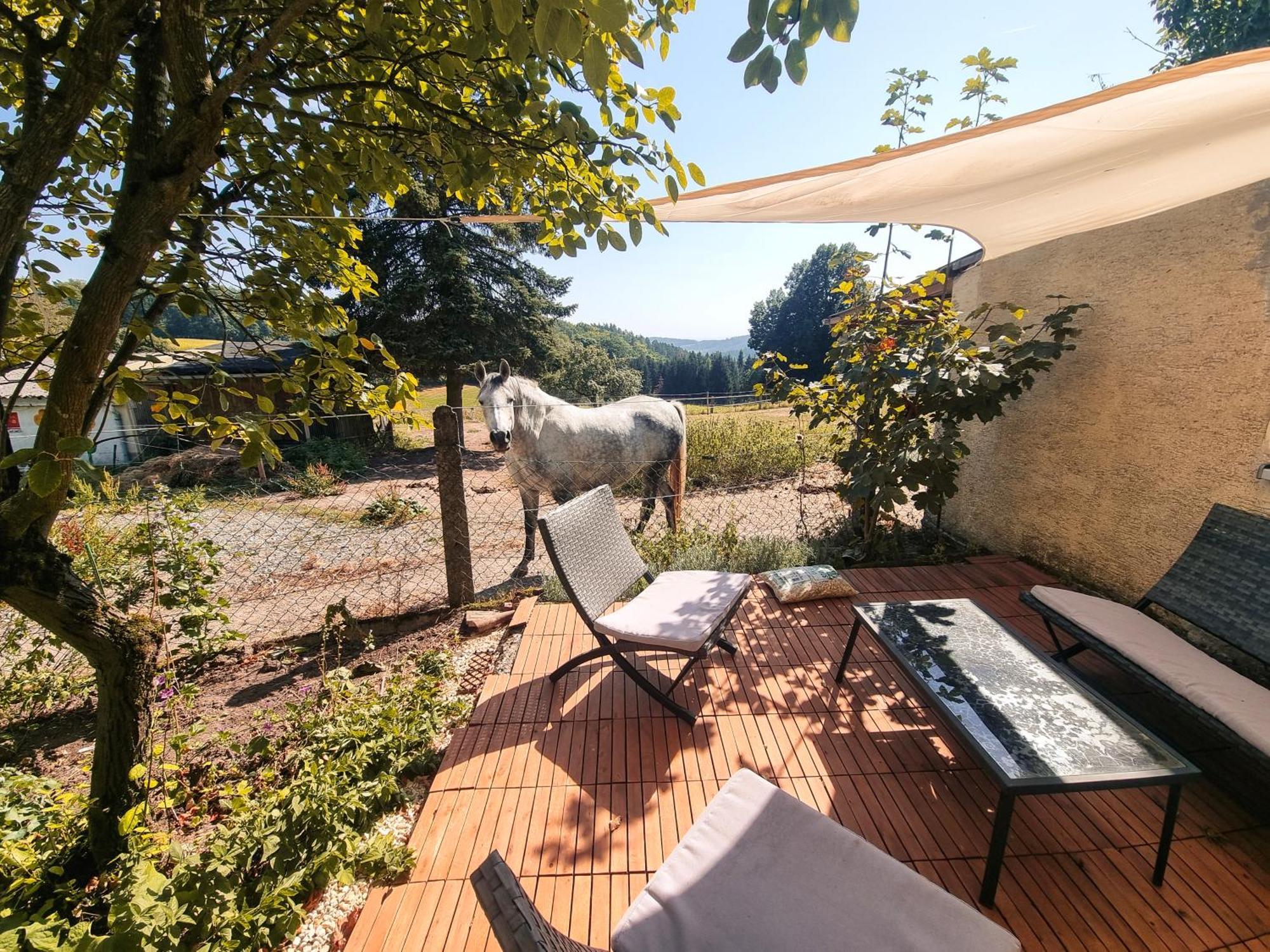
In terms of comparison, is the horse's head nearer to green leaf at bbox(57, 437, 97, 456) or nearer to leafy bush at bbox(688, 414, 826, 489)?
green leaf at bbox(57, 437, 97, 456)

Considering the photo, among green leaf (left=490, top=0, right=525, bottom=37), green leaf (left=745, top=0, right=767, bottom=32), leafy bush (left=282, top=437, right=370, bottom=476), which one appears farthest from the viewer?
leafy bush (left=282, top=437, right=370, bottom=476)

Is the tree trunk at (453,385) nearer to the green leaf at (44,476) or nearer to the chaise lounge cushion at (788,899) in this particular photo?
the green leaf at (44,476)

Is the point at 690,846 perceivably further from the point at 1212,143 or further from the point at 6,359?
the point at 1212,143

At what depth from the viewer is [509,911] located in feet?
2.43

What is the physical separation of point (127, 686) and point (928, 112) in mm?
7563

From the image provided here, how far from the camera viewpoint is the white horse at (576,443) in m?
4.20

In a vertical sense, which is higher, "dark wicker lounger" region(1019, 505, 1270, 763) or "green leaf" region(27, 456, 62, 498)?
"green leaf" region(27, 456, 62, 498)

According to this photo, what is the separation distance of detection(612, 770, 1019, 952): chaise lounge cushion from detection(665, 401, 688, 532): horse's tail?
12.8 ft

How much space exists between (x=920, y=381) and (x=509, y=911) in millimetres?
3918

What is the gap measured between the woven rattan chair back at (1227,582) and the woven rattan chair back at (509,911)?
3.19m

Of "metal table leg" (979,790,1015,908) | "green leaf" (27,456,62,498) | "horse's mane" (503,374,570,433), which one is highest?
"horse's mane" (503,374,570,433)

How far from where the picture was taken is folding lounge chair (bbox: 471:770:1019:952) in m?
1.12

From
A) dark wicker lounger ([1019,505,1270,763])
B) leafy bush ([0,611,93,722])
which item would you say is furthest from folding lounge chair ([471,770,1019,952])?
leafy bush ([0,611,93,722])

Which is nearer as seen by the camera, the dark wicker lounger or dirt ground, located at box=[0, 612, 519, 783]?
the dark wicker lounger
